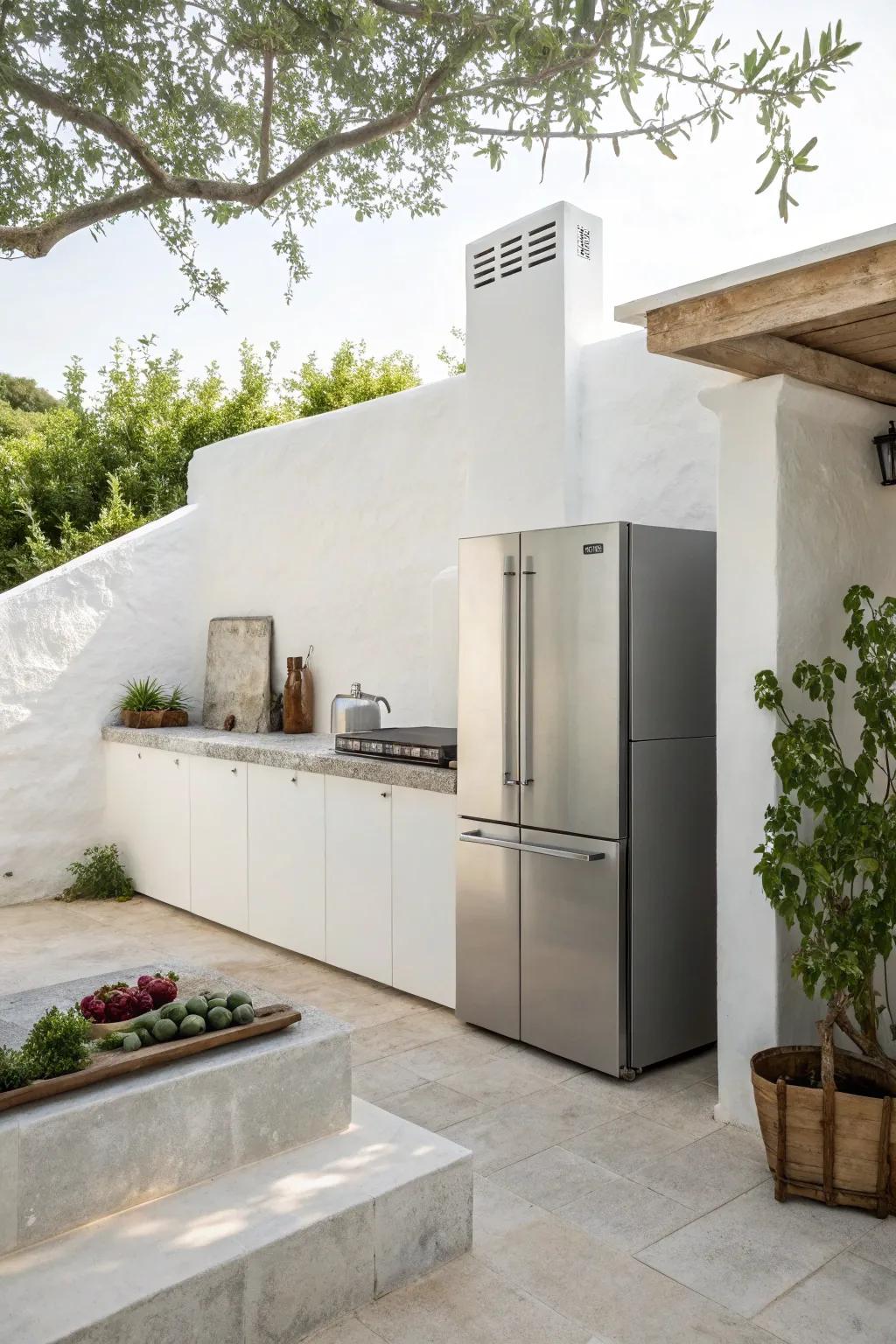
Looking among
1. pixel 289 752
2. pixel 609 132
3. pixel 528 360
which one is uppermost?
pixel 528 360

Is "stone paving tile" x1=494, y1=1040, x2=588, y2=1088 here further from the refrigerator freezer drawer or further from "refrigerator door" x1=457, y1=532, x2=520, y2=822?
"refrigerator door" x1=457, y1=532, x2=520, y2=822

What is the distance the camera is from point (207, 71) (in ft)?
8.64

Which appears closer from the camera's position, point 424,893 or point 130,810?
point 424,893

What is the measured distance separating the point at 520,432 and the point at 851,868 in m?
2.64

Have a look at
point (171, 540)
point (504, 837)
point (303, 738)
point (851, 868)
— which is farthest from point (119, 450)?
point (851, 868)

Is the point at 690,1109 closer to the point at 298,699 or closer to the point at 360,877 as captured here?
the point at 360,877

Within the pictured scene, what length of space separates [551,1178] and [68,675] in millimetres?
4535

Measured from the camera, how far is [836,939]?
9.24ft

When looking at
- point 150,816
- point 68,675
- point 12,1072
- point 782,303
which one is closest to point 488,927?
point 12,1072

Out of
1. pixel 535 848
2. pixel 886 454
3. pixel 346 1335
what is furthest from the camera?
pixel 535 848

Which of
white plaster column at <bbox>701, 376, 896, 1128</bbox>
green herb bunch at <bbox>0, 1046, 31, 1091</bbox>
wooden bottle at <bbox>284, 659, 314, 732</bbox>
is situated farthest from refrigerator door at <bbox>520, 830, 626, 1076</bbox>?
wooden bottle at <bbox>284, 659, 314, 732</bbox>

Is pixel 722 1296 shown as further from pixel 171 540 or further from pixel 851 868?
pixel 171 540

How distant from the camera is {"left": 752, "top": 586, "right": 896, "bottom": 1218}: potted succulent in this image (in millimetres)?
2771

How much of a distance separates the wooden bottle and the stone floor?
83.2 inches
